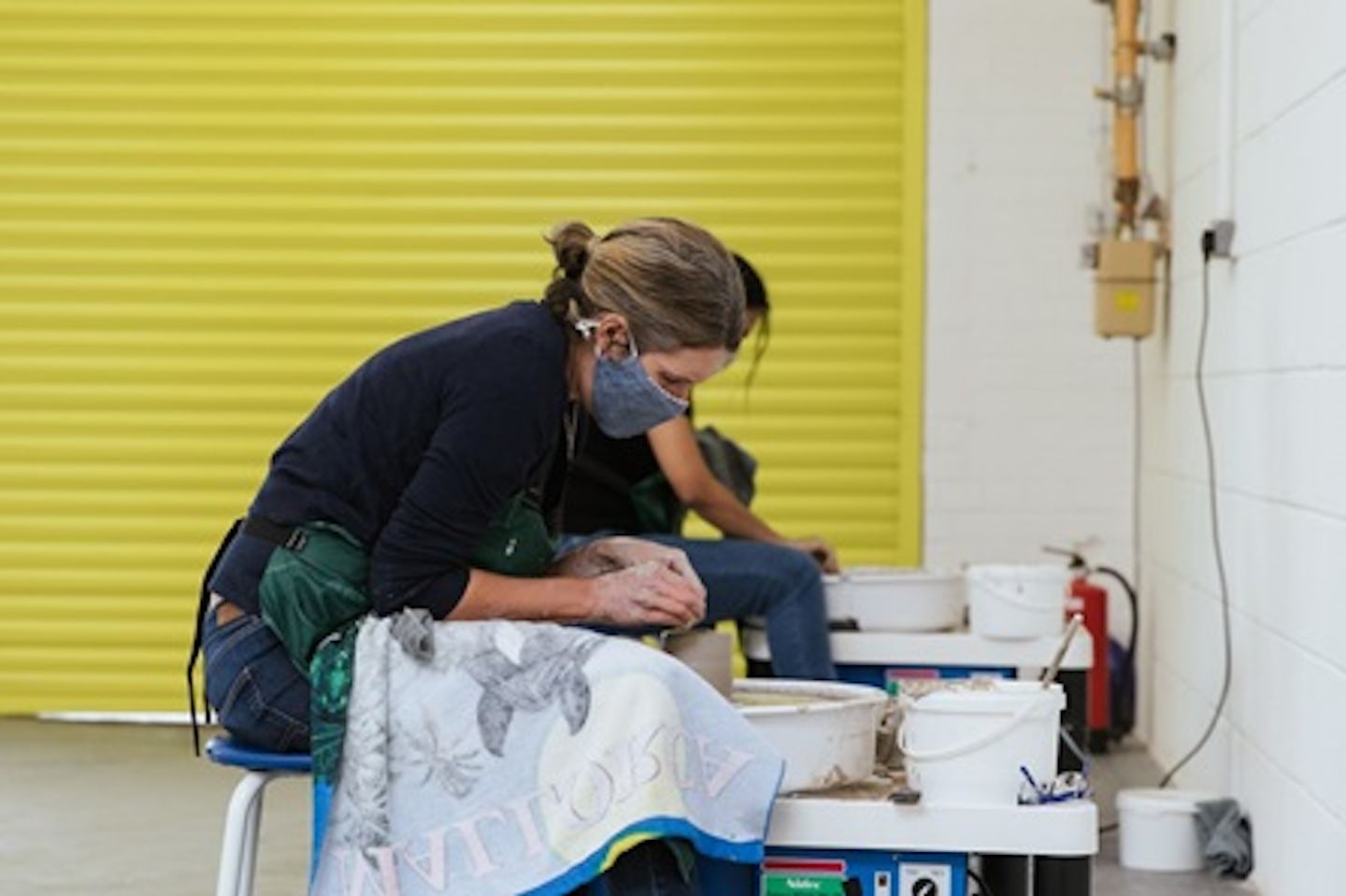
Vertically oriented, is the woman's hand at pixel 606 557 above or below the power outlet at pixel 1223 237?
below

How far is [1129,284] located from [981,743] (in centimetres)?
387

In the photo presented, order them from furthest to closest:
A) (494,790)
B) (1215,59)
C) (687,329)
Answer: (1215,59), (687,329), (494,790)

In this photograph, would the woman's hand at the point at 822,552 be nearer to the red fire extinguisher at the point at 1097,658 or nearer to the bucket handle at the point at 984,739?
the red fire extinguisher at the point at 1097,658

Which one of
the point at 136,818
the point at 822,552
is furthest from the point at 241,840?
the point at 136,818

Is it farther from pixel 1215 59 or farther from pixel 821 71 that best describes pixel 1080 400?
pixel 1215 59

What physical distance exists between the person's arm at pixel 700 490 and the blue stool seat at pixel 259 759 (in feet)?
6.42

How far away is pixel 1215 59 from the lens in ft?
19.7

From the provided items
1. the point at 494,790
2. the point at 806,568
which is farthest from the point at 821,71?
the point at 494,790

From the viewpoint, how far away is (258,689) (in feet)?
11.3

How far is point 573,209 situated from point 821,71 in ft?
2.80

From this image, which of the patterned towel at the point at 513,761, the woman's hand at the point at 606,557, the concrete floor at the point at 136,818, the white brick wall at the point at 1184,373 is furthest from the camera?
the concrete floor at the point at 136,818

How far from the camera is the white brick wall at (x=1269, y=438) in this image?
4520mm

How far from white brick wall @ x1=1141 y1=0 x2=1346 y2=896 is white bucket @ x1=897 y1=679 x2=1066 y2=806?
132 cm

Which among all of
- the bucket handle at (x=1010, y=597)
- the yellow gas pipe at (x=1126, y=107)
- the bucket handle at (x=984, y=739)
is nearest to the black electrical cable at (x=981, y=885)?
the bucket handle at (x=984, y=739)
